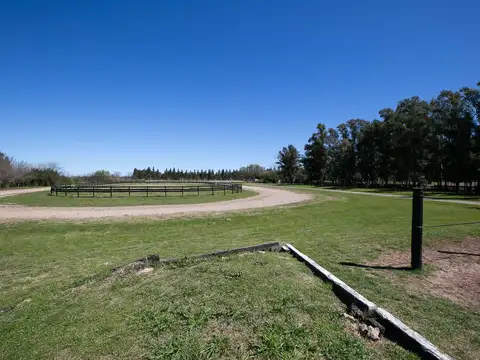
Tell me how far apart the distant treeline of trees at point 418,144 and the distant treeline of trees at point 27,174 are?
2587 inches

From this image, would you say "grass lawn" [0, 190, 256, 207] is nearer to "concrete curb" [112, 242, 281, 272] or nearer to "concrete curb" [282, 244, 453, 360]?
"concrete curb" [112, 242, 281, 272]

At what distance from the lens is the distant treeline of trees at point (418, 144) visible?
3516cm

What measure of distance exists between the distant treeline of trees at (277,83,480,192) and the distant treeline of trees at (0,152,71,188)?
65706 millimetres

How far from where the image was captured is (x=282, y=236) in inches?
355

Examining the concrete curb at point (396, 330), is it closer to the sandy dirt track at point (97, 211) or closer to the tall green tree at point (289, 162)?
the sandy dirt track at point (97, 211)

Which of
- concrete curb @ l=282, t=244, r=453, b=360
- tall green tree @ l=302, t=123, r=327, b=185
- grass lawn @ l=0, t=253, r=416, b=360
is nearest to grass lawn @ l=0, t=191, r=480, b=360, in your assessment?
grass lawn @ l=0, t=253, r=416, b=360

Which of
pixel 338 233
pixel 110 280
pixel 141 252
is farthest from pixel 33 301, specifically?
pixel 338 233

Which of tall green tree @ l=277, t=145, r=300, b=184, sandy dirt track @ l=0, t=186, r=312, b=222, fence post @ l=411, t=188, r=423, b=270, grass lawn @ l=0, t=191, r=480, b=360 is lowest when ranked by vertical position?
sandy dirt track @ l=0, t=186, r=312, b=222

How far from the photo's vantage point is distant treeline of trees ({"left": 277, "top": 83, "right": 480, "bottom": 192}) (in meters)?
35.2

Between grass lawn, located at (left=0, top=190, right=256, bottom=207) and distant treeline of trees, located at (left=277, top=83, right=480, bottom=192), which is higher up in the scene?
distant treeline of trees, located at (left=277, top=83, right=480, bottom=192)

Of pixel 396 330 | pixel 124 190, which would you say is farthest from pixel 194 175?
pixel 396 330

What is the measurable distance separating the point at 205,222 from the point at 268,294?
972cm

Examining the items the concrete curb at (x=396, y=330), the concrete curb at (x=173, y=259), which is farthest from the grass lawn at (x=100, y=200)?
the concrete curb at (x=396, y=330)

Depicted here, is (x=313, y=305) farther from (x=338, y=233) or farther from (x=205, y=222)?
(x=205, y=222)
